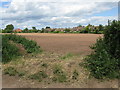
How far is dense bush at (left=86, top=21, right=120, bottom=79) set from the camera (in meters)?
5.30

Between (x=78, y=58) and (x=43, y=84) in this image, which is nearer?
(x=43, y=84)

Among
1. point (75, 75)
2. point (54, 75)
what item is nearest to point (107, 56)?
point (75, 75)

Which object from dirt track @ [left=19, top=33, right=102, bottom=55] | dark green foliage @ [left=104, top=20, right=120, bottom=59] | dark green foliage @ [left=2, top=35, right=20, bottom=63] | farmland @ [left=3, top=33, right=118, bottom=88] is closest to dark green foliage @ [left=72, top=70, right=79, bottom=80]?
farmland @ [left=3, top=33, right=118, bottom=88]

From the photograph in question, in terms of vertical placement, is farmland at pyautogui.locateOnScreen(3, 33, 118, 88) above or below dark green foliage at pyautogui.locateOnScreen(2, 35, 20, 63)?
below

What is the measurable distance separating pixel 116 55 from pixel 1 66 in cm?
406

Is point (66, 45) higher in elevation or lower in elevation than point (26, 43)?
lower

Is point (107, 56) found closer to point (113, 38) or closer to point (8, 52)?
point (113, 38)

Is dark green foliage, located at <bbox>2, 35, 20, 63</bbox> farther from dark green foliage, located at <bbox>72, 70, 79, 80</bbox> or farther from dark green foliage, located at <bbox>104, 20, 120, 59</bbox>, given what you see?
dark green foliage, located at <bbox>104, 20, 120, 59</bbox>

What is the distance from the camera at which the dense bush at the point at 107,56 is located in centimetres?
530

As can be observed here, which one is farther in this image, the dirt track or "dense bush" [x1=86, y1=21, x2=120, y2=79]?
the dirt track

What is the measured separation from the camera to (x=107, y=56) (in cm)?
553

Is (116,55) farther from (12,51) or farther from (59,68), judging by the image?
(12,51)

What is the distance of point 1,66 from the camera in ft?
21.4

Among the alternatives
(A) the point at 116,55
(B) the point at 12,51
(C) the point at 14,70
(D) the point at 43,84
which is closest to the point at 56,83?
(D) the point at 43,84
